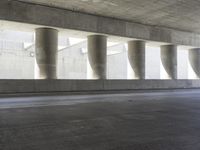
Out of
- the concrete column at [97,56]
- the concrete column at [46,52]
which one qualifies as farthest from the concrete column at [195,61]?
the concrete column at [46,52]

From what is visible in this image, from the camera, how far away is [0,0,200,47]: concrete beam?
16.8 metres

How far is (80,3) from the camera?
682 inches

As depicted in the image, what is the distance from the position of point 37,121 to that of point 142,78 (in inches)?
733

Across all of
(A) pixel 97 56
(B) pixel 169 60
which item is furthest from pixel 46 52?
(B) pixel 169 60

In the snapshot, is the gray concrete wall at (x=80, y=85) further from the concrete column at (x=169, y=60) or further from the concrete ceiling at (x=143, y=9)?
the concrete ceiling at (x=143, y=9)

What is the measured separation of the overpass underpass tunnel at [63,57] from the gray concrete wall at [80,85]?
794cm

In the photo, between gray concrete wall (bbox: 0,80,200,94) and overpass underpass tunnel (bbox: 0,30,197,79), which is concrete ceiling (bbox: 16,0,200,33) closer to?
gray concrete wall (bbox: 0,80,200,94)

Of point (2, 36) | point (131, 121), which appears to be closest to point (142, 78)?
point (131, 121)

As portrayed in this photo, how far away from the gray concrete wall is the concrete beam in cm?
480

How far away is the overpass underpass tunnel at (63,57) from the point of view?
36031 mm

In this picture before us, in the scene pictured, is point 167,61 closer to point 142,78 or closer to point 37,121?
point 142,78

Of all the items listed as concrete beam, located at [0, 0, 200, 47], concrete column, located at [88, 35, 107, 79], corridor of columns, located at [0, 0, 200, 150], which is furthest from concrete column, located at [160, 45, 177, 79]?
concrete column, located at [88, 35, 107, 79]

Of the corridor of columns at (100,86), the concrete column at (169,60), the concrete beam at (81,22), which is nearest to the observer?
the corridor of columns at (100,86)

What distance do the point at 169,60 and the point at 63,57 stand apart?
67.2 feet
